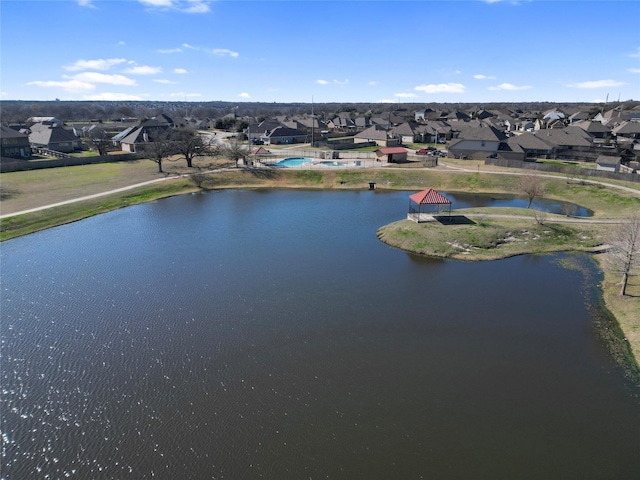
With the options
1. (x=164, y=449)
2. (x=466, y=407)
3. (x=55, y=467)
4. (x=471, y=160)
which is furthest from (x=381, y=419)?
(x=471, y=160)

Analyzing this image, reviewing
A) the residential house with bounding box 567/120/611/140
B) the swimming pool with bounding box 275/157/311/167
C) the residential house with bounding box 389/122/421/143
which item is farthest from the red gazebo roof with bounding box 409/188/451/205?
the residential house with bounding box 567/120/611/140

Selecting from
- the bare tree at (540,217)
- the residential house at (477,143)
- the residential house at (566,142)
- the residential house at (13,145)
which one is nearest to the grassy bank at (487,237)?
the bare tree at (540,217)

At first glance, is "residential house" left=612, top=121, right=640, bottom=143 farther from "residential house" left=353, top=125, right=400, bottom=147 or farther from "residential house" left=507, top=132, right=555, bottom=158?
"residential house" left=353, top=125, right=400, bottom=147

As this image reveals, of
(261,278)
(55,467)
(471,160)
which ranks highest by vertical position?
(471,160)

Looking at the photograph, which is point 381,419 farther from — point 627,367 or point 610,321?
point 610,321

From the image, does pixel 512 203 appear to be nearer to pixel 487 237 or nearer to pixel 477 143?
pixel 487 237
